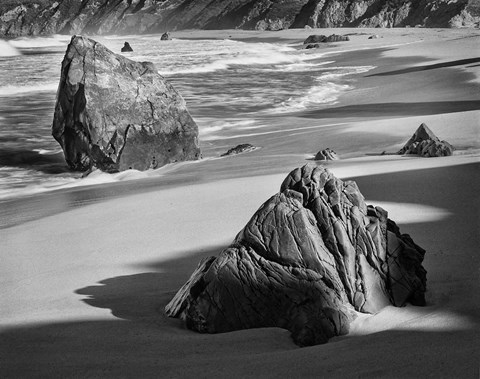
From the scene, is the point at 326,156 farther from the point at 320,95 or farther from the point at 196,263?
the point at 320,95

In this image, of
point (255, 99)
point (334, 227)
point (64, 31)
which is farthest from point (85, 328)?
point (64, 31)

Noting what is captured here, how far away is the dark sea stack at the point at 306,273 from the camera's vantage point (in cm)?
331

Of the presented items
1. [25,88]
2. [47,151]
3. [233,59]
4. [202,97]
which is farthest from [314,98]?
[233,59]

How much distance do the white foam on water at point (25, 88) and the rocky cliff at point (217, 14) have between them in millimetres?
39760

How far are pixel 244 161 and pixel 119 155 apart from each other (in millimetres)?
1647

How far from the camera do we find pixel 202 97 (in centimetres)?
1842

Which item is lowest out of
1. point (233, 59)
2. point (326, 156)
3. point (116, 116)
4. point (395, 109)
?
point (233, 59)

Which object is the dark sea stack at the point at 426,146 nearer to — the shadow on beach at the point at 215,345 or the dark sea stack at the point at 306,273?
the shadow on beach at the point at 215,345

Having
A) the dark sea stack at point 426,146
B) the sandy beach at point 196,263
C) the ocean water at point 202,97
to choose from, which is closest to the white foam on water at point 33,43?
the ocean water at point 202,97

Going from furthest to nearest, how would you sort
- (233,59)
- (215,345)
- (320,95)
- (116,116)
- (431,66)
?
(233,59)
(431,66)
(320,95)
(116,116)
(215,345)

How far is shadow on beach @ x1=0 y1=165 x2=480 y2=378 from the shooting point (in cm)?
277

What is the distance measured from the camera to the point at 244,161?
29.1 ft

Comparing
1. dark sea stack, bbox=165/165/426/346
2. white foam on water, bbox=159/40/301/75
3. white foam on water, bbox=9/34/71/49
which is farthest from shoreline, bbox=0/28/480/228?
white foam on water, bbox=9/34/71/49

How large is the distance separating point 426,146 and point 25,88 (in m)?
16.3
